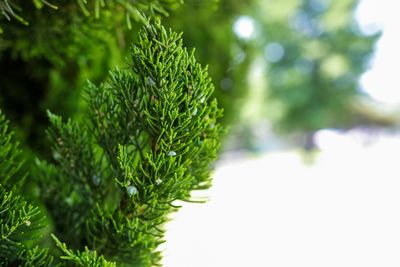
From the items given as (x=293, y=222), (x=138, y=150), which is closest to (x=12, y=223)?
(x=138, y=150)

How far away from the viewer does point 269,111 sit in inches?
637

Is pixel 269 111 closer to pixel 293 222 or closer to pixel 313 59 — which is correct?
pixel 313 59

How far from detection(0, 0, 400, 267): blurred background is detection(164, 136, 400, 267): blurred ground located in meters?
0.03

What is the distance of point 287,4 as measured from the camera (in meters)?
15.3

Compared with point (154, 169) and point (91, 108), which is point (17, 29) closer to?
point (91, 108)

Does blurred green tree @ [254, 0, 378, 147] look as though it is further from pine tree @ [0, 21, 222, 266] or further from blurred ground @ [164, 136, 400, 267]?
pine tree @ [0, 21, 222, 266]

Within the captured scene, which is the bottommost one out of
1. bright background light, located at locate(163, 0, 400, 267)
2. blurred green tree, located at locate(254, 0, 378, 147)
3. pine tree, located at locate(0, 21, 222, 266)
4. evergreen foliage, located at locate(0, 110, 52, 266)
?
evergreen foliage, located at locate(0, 110, 52, 266)

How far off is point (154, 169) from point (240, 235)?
5583 millimetres

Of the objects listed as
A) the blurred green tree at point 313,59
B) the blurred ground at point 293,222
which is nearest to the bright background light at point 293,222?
the blurred ground at point 293,222

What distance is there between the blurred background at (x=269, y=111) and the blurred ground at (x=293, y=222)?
31 millimetres

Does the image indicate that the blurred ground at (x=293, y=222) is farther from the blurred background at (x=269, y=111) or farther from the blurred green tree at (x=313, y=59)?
the blurred green tree at (x=313, y=59)

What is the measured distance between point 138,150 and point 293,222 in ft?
22.9

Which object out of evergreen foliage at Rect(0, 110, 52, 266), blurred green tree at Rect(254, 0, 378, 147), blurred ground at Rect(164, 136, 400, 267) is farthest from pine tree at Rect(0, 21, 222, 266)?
blurred green tree at Rect(254, 0, 378, 147)

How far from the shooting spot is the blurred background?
1.57 m
